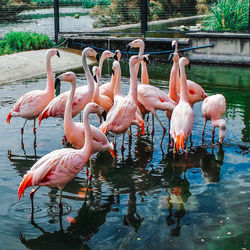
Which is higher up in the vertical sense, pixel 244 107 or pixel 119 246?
pixel 244 107

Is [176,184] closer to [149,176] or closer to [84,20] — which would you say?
[149,176]

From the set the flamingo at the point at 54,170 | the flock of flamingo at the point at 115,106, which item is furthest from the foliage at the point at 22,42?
the flamingo at the point at 54,170

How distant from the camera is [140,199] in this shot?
4.47 meters

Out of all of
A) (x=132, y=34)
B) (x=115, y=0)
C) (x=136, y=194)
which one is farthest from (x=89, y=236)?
(x=115, y=0)

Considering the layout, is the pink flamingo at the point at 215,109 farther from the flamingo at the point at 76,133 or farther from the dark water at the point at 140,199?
the flamingo at the point at 76,133

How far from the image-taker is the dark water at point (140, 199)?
12.2 ft

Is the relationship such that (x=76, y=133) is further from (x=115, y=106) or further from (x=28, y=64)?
(x=28, y=64)

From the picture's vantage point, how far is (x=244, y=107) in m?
7.95

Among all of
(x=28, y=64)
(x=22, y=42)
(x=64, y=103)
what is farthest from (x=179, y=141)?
(x=22, y=42)

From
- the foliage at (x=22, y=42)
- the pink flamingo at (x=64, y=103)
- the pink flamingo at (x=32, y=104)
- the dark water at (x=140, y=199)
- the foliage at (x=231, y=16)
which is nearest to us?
the dark water at (x=140, y=199)

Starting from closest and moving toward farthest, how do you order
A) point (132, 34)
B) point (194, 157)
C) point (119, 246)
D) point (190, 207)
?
point (119, 246), point (190, 207), point (194, 157), point (132, 34)

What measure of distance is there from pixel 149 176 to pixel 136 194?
54cm

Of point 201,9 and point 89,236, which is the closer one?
point 89,236

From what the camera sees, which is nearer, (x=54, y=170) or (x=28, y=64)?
(x=54, y=170)
